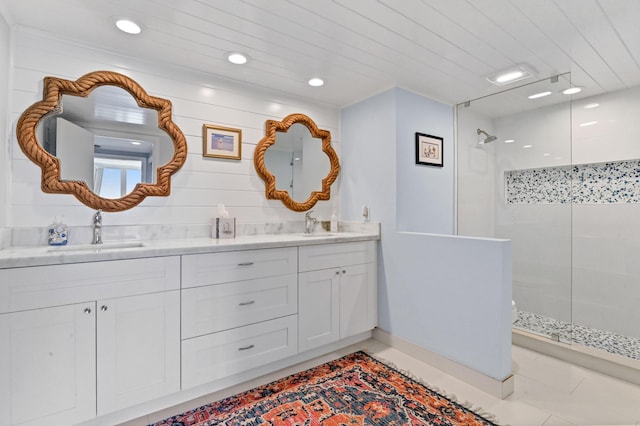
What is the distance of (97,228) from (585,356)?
3.58m

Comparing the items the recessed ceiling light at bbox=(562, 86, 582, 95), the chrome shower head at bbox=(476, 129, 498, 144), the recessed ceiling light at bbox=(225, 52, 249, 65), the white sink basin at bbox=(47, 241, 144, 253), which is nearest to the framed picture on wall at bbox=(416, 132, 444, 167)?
the chrome shower head at bbox=(476, 129, 498, 144)

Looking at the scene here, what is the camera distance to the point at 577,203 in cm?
304

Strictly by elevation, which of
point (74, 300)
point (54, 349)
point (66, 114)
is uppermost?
point (66, 114)

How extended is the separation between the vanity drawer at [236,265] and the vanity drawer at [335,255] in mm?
96

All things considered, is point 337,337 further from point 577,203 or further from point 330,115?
point 577,203

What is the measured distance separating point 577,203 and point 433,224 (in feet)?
4.99

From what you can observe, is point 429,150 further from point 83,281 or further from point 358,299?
point 83,281

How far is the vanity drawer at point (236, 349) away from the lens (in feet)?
5.92

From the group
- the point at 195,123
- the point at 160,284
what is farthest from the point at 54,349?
the point at 195,123

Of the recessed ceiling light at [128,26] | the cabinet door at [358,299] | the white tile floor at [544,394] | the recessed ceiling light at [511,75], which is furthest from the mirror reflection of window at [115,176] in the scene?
the recessed ceiling light at [511,75]

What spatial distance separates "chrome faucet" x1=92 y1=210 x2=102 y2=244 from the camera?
1951 millimetres

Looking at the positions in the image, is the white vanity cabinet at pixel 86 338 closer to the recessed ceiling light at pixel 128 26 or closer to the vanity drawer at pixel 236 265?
the vanity drawer at pixel 236 265

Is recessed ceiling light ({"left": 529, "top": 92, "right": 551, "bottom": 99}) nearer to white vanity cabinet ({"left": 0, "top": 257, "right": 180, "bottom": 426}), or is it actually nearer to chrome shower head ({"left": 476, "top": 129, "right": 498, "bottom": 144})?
chrome shower head ({"left": 476, "top": 129, "right": 498, "bottom": 144})

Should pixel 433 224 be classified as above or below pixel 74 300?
above
